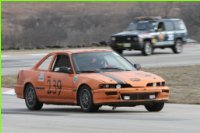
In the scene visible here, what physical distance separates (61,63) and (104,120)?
122 inches

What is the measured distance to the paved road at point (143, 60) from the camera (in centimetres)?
3225

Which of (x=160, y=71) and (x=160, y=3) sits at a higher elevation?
(x=160, y=3)

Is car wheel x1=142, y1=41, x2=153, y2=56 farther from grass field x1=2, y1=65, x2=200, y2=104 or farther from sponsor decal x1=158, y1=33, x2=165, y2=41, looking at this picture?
grass field x1=2, y1=65, x2=200, y2=104

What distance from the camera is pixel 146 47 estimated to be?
38281 millimetres

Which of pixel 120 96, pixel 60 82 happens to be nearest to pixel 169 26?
pixel 60 82

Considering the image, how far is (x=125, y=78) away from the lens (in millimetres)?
15312

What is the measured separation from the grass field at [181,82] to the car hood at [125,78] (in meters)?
2.93

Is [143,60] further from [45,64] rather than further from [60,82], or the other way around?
[60,82]

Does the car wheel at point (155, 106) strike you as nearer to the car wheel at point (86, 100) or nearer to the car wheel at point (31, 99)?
the car wheel at point (86, 100)

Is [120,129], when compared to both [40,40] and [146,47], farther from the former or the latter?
[40,40]

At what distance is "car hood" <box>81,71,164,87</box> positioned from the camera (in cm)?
1520

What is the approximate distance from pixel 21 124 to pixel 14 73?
51.6 feet

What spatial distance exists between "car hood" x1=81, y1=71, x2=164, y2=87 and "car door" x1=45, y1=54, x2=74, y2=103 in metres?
0.50

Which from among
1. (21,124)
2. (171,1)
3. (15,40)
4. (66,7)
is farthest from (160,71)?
(66,7)
